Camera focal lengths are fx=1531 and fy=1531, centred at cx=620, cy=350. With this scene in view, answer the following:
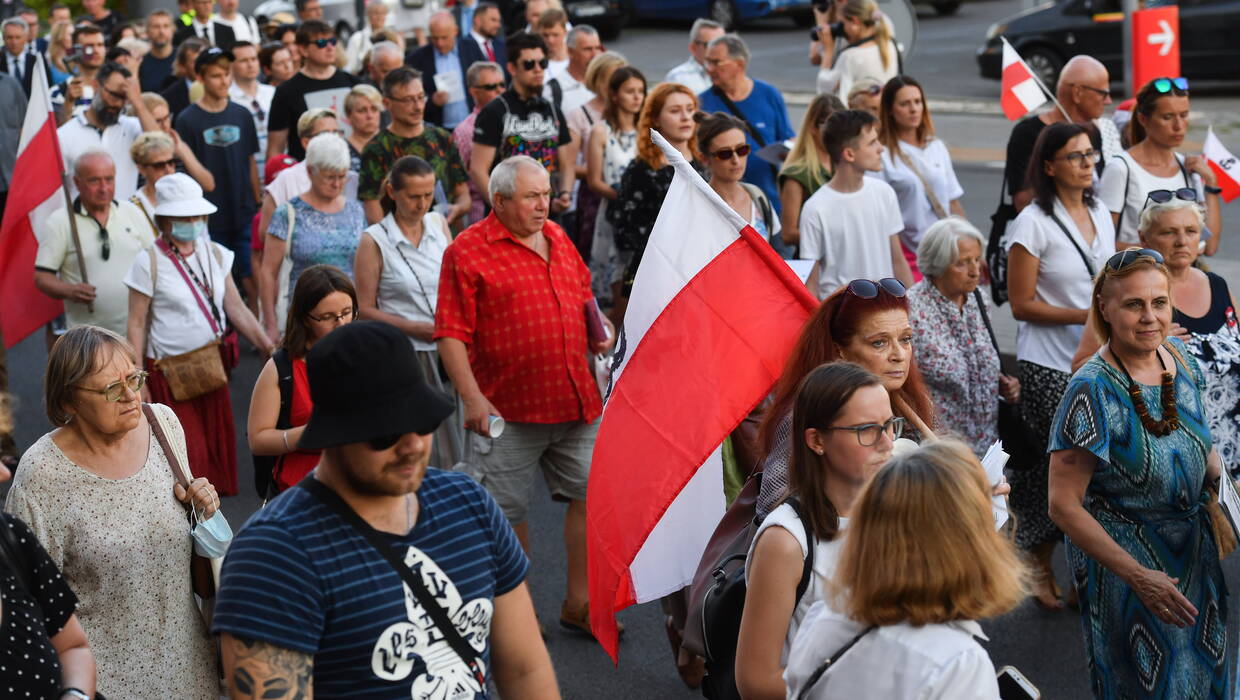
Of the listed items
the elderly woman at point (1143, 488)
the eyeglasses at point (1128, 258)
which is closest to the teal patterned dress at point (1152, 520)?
the elderly woman at point (1143, 488)

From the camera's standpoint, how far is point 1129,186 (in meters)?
7.37

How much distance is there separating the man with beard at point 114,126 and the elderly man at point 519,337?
486 centimetres

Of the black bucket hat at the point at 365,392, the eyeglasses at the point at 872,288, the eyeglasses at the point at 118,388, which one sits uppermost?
the black bucket hat at the point at 365,392

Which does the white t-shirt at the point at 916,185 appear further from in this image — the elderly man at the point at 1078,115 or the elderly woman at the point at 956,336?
the elderly woman at the point at 956,336

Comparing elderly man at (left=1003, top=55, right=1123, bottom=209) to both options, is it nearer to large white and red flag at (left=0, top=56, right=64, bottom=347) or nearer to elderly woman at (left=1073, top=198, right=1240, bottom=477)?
elderly woman at (left=1073, top=198, right=1240, bottom=477)

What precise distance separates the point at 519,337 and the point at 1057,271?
2.42 metres

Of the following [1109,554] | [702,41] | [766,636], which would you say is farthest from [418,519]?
[702,41]

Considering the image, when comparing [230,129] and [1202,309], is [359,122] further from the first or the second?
[1202,309]

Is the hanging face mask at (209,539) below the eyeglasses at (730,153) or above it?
below

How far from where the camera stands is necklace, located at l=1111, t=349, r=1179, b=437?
15.5ft

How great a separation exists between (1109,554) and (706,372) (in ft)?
4.43

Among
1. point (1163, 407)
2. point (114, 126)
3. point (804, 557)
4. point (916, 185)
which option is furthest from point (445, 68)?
point (804, 557)

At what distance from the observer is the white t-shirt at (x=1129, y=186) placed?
7.36 meters

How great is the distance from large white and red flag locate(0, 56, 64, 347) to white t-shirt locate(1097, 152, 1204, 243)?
17.6 ft
